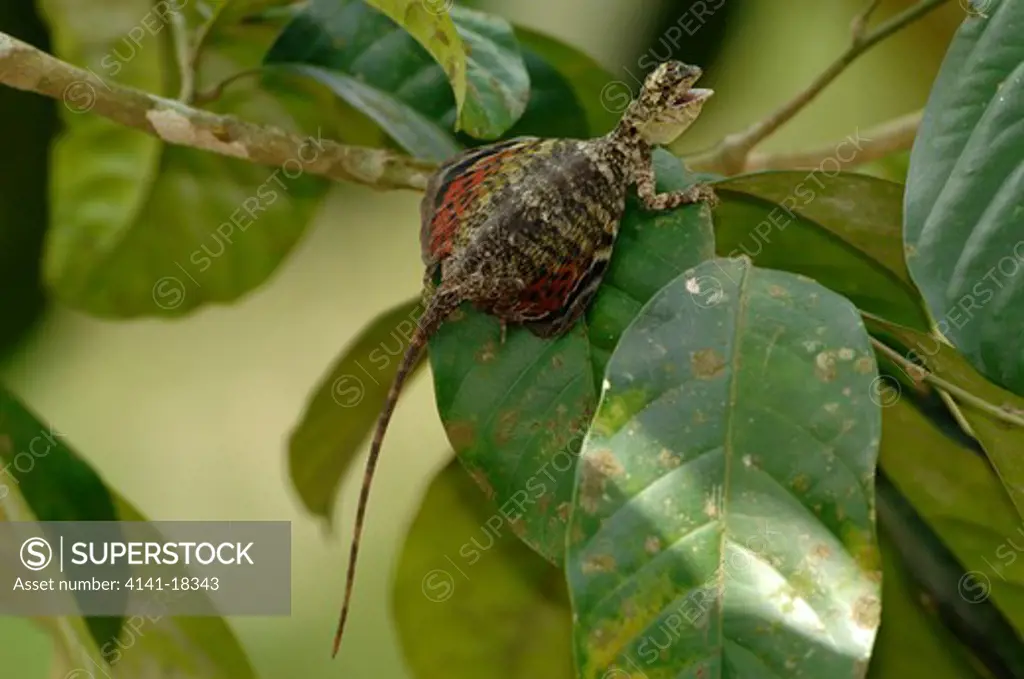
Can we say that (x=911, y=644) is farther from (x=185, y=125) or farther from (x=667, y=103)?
(x=185, y=125)

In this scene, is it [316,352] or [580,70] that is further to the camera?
[316,352]

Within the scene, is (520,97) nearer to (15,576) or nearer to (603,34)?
(15,576)

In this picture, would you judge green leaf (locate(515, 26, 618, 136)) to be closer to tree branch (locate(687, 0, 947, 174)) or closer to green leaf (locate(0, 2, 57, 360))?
tree branch (locate(687, 0, 947, 174))

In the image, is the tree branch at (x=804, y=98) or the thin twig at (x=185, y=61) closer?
the tree branch at (x=804, y=98)

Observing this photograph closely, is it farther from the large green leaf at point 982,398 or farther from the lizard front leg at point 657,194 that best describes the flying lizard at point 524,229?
the large green leaf at point 982,398

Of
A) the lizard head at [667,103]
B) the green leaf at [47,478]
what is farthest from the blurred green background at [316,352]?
the green leaf at [47,478]

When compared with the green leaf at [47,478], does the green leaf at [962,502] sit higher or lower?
higher

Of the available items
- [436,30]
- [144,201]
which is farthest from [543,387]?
[144,201]

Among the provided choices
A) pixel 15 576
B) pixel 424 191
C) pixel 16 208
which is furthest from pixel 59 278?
pixel 424 191

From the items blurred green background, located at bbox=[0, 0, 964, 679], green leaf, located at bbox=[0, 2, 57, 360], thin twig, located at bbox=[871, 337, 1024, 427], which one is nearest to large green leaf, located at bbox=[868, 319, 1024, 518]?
thin twig, located at bbox=[871, 337, 1024, 427]
